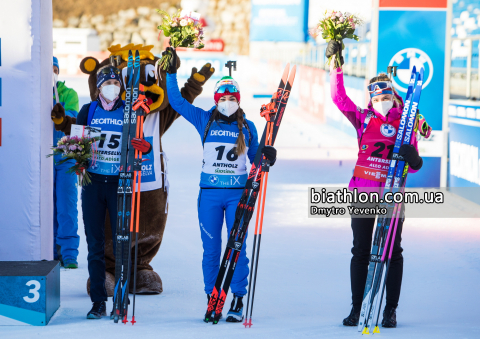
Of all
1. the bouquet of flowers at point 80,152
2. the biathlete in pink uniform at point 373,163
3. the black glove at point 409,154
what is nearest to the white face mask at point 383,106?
the biathlete in pink uniform at point 373,163

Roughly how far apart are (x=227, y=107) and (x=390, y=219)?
113cm

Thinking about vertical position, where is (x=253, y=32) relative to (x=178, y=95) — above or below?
above

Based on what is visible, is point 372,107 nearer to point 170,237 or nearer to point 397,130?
point 397,130

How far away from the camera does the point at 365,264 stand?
151 inches

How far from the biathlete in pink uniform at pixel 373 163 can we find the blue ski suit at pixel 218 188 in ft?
2.11

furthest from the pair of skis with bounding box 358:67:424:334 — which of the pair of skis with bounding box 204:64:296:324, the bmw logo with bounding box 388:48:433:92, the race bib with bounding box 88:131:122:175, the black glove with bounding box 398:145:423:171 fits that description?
the bmw logo with bounding box 388:48:433:92

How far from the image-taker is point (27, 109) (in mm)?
4184

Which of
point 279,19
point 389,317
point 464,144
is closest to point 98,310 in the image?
point 389,317

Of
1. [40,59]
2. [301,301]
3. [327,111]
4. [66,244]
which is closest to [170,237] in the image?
[66,244]

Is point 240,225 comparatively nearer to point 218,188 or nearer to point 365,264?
point 218,188

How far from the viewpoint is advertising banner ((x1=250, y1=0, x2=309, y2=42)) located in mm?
28547

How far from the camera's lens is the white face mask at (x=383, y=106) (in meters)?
3.78

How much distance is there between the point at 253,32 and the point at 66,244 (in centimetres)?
2460

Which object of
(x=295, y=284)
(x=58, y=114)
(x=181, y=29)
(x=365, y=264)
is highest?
(x=181, y=29)
